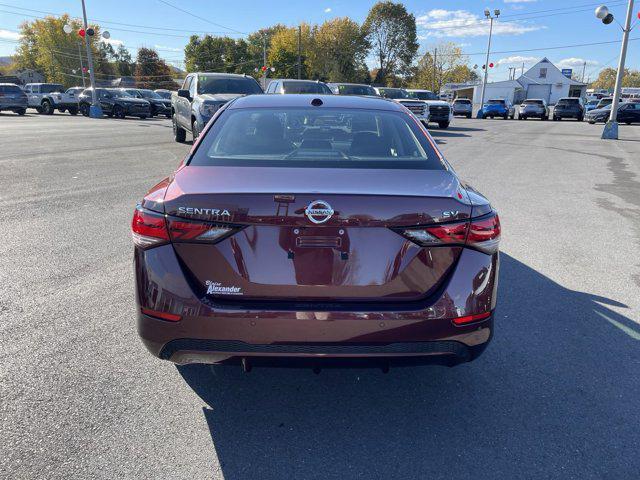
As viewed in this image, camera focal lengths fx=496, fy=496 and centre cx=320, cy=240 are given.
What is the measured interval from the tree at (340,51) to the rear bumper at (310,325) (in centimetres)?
7923

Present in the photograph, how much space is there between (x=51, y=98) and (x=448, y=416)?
123ft

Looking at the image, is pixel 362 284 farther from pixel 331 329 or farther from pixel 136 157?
pixel 136 157

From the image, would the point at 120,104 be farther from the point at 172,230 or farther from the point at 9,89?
the point at 172,230

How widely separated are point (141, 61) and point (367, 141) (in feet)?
401

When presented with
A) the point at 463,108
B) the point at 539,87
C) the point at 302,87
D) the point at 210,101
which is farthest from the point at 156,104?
the point at 539,87

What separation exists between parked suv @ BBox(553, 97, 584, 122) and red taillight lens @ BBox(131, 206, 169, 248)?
41.7m

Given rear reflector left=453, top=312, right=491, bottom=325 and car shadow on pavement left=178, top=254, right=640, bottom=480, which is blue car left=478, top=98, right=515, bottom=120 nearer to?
car shadow on pavement left=178, top=254, right=640, bottom=480

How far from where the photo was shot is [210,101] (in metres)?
12.1

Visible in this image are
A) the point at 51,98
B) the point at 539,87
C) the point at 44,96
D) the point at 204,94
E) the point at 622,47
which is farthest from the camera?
the point at 539,87

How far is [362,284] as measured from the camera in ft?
7.71

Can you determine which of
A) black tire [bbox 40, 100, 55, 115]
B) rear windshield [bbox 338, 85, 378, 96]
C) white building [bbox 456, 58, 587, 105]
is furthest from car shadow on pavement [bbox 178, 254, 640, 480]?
white building [bbox 456, 58, 587, 105]

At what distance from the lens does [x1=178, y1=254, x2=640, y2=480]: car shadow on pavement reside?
7.98ft

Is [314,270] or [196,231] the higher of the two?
[196,231]

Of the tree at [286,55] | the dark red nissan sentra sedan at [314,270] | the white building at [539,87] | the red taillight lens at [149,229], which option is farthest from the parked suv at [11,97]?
the white building at [539,87]
